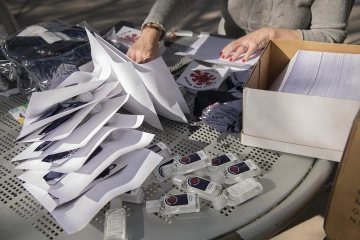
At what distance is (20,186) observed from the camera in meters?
0.86

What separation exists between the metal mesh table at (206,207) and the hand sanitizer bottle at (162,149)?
33mm

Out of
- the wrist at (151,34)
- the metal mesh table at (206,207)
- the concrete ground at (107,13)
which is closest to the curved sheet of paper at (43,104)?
the metal mesh table at (206,207)

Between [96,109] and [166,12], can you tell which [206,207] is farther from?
[166,12]

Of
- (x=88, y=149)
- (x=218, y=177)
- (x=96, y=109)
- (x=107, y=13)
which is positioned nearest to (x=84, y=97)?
(x=96, y=109)

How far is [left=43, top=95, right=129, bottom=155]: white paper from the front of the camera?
0.82 metres

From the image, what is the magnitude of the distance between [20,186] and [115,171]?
0.73 ft

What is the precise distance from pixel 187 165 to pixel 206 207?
0.36ft

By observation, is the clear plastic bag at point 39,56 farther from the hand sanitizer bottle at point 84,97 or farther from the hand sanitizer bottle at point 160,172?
the hand sanitizer bottle at point 160,172

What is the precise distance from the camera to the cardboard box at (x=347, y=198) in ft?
2.20

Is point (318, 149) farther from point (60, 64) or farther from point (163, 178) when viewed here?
point (60, 64)

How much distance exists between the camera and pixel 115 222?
73cm

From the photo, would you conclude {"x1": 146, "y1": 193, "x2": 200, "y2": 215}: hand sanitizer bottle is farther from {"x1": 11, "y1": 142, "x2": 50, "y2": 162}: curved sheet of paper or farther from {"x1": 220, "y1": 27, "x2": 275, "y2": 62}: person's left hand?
{"x1": 220, "y1": 27, "x2": 275, "y2": 62}: person's left hand

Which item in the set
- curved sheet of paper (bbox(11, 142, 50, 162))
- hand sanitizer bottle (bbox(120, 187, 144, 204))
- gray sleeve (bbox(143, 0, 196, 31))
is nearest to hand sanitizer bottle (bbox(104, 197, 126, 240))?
hand sanitizer bottle (bbox(120, 187, 144, 204))

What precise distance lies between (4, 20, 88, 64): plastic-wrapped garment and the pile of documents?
20 cm
